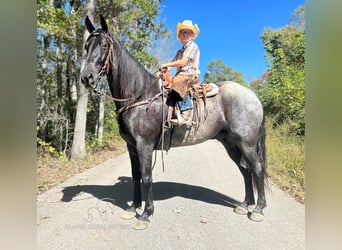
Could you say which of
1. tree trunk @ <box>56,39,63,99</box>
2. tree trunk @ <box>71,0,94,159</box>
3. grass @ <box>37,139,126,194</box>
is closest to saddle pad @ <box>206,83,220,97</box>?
grass @ <box>37,139,126,194</box>

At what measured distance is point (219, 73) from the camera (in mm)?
8273

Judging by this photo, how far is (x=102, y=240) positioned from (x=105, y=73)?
5.74 ft

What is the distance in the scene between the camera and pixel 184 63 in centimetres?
281

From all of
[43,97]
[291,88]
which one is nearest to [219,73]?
[291,88]

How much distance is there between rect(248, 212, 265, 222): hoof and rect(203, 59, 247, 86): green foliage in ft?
16.7

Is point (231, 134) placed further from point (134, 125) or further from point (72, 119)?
point (72, 119)

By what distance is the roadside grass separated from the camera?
346cm

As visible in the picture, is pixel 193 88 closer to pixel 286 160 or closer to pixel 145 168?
pixel 145 168

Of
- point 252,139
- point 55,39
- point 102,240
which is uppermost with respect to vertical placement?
point 55,39

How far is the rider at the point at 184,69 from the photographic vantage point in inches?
111

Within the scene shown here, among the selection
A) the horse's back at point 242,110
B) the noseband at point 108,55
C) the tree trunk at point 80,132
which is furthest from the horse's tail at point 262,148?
the tree trunk at point 80,132

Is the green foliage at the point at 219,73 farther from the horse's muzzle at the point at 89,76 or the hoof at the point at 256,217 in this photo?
the horse's muzzle at the point at 89,76

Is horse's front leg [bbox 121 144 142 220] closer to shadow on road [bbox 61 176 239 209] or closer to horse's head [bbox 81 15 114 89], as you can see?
shadow on road [bbox 61 176 239 209]
